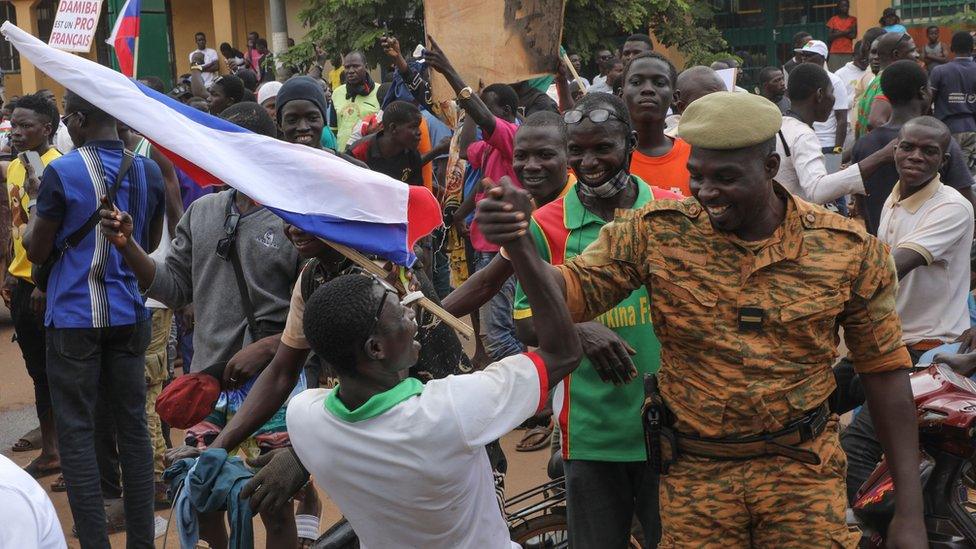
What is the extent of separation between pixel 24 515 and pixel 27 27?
2722 centimetres

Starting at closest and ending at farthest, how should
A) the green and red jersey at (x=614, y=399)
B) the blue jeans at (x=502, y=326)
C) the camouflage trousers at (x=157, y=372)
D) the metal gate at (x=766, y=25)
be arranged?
the green and red jersey at (x=614, y=399), the camouflage trousers at (x=157, y=372), the blue jeans at (x=502, y=326), the metal gate at (x=766, y=25)

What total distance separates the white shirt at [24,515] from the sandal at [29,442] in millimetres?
A: 5854

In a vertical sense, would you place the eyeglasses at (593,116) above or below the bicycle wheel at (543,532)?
above

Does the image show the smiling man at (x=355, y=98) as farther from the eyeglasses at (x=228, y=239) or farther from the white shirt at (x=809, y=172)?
the eyeglasses at (x=228, y=239)

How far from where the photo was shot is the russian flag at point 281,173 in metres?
3.95

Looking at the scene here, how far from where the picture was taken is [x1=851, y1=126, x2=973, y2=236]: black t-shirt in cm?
611

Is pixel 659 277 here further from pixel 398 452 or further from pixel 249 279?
pixel 249 279

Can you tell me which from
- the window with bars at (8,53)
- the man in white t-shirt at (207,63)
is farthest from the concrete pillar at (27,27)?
the man in white t-shirt at (207,63)

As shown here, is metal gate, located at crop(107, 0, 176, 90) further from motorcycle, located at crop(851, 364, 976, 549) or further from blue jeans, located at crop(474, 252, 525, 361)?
motorcycle, located at crop(851, 364, 976, 549)

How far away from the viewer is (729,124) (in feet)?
10.1

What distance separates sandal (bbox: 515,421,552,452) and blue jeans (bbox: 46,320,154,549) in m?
2.33

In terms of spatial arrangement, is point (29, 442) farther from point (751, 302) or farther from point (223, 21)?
point (223, 21)

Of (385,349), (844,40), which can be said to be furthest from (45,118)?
(844,40)

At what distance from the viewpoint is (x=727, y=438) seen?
3.22 meters
